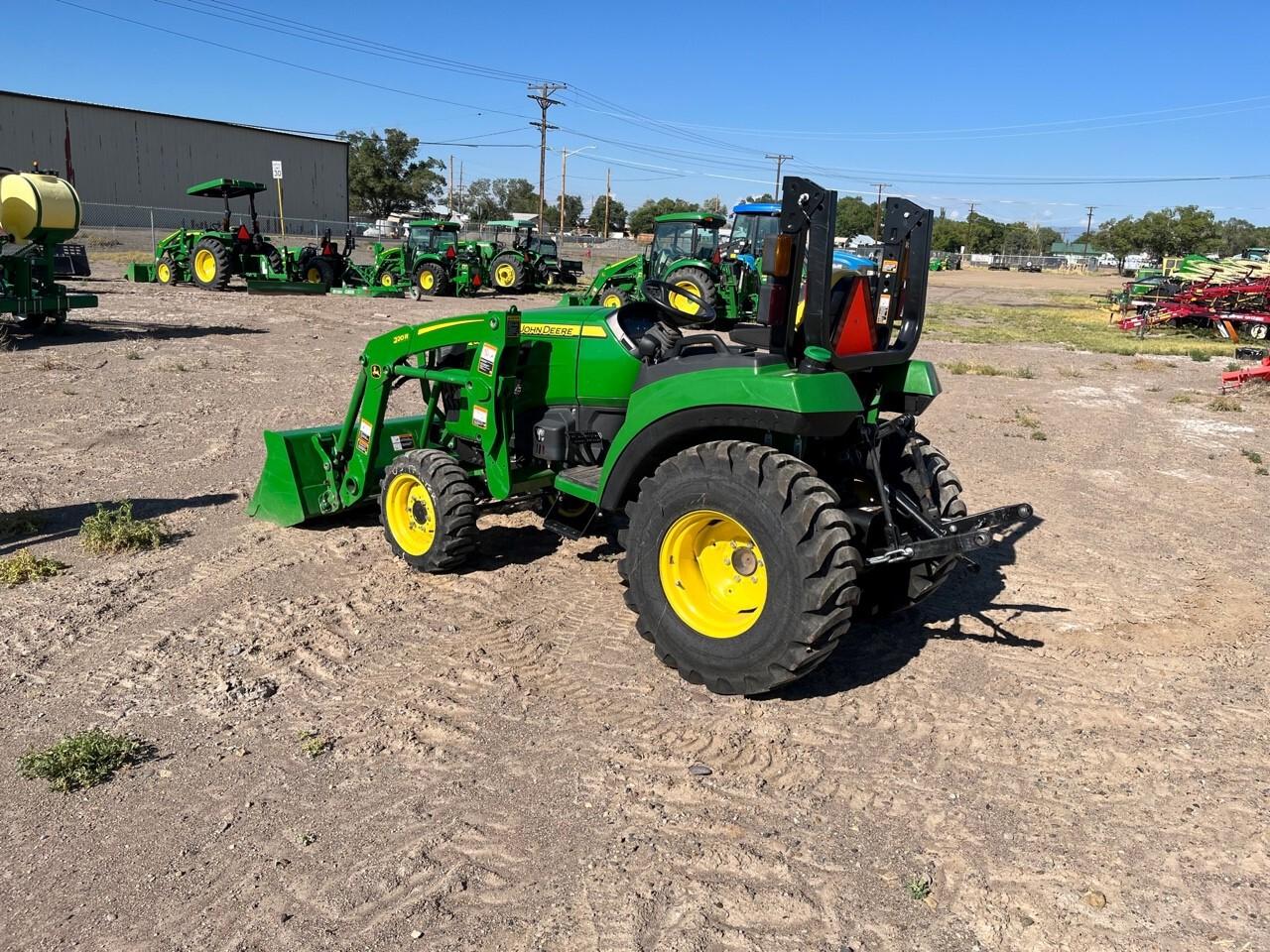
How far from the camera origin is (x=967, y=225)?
4109 inches

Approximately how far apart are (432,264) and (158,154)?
1337 inches

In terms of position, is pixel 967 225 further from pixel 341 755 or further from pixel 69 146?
pixel 341 755

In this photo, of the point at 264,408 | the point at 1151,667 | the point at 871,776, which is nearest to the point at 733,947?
the point at 871,776

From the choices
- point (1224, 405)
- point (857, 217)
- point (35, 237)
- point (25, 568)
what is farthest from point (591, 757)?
point (857, 217)

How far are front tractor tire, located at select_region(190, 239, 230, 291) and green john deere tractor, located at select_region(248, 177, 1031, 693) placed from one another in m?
18.0

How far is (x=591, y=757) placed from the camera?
11.7 feet

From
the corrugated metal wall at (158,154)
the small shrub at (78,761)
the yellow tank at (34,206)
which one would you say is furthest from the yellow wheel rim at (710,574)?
the corrugated metal wall at (158,154)

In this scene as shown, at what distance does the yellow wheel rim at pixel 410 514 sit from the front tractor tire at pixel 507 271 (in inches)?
809

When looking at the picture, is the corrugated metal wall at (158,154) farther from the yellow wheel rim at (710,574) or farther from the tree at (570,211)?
the yellow wheel rim at (710,574)

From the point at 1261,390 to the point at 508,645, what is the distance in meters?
13.1

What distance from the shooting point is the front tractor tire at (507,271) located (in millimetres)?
25219

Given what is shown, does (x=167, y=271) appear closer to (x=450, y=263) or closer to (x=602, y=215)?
(x=450, y=263)

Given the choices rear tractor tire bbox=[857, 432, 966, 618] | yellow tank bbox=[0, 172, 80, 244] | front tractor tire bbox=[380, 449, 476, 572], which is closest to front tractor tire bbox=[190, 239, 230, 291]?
yellow tank bbox=[0, 172, 80, 244]

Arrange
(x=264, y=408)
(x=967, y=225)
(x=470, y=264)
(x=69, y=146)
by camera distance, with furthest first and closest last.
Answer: (x=967, y=225) → (x=69, y=146) → (x=470, y=264) → (x=264, y=408)
